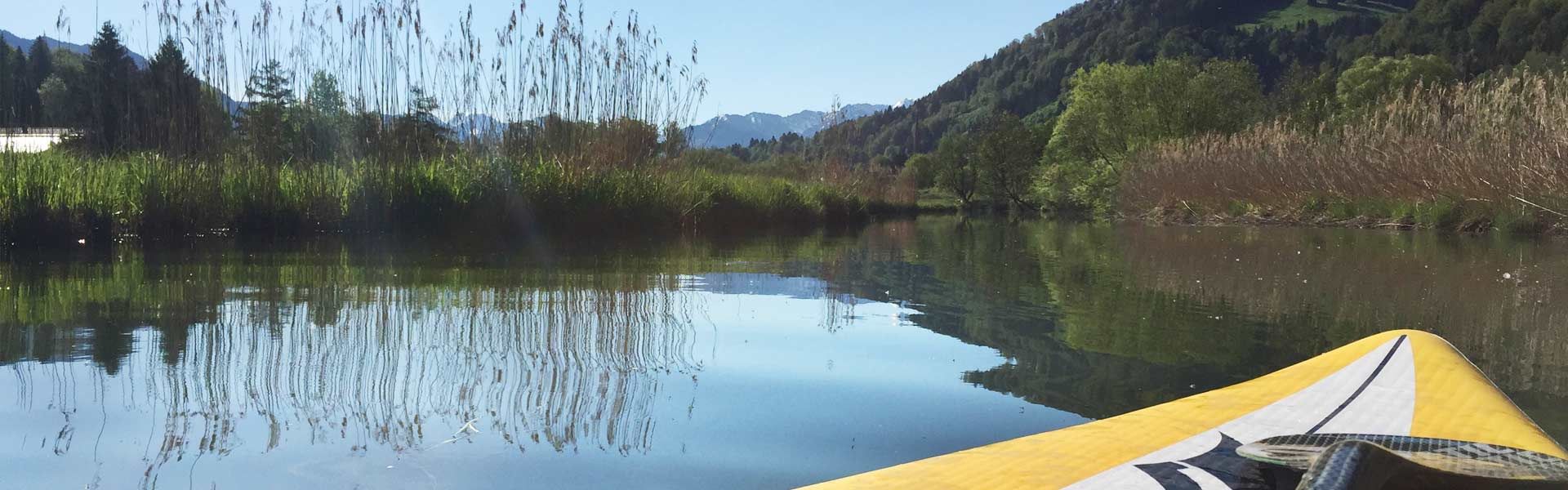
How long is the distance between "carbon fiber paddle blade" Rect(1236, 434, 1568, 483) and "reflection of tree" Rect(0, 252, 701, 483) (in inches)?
42.8

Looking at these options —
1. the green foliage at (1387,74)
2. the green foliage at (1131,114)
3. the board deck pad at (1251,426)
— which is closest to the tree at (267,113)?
the board deck pad at (1251,426)

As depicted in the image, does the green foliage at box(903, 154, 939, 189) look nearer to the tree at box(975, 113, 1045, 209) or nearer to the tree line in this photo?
the tree at box(975, 113, 1045, 209)

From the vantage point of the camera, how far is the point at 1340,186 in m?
14.1

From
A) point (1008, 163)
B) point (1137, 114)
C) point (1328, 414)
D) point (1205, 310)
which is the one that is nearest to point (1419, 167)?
point (1205, 310)

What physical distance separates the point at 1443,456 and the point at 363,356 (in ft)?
8.26

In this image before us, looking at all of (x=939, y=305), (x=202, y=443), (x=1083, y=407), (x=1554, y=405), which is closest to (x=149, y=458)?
(x=202, y=443)

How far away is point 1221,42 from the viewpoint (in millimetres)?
88250

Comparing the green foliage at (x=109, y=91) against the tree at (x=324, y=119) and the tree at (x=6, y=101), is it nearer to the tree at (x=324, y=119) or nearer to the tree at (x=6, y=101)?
the tree at (x=6, y=101)

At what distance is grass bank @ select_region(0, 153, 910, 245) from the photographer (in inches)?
271

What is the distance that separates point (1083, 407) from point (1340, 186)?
13549 mm

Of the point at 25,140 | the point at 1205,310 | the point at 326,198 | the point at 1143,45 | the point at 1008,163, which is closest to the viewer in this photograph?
the point at 1205,310

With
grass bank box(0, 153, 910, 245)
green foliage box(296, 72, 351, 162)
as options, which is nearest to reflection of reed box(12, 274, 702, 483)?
grass bank box(0, 153, 910, 245)

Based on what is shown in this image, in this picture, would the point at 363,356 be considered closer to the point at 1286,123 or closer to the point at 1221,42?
the point at 1286,123

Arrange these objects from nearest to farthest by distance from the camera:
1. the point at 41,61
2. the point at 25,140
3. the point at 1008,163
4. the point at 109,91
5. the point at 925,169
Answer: the point at 25,140, the point at 109,91, the point at 41,61, the point at 1008,163, the point at 925,169
